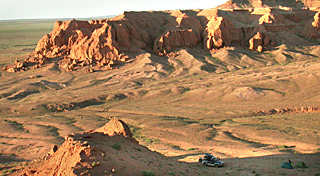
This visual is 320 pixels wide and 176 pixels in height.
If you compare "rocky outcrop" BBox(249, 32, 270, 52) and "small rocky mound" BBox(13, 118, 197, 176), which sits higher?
"small rocky mound" BBox(13, 118, 197, 176)

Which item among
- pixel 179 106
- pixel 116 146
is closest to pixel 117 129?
pixel 116 146

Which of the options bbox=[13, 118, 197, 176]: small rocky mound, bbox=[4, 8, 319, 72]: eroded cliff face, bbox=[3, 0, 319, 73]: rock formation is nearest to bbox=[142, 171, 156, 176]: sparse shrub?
bbox=[13, 118, 197, 176]: small rocky mound

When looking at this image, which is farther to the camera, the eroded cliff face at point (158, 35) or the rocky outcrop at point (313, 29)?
the rocky outcrop at point (313, 29)

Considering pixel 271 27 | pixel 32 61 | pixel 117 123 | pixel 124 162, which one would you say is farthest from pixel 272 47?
pixel 124 162

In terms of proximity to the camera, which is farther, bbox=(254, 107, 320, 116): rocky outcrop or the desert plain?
bbox=(254, 107, 320, 116): rocky outcrop

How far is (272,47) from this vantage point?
331 ft

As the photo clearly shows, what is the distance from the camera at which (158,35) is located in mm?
99062

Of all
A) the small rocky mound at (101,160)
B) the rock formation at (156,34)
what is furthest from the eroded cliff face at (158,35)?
the small rocky mound at (101,160)

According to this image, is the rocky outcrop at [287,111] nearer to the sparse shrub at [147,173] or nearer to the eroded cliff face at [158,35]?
the eroded cliff face at [158,35]

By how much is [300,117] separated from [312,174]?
29999 mm

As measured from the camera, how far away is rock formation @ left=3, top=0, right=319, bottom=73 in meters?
90.6

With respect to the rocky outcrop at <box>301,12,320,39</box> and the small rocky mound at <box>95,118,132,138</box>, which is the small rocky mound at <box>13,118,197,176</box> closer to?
the small rocky mound at <box>95,118,132,138</box>

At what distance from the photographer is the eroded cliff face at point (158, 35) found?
297 feet

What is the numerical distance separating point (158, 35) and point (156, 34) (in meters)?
0.81
